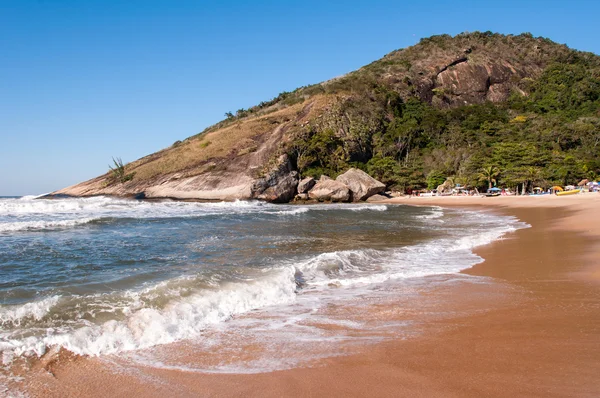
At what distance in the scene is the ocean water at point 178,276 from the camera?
546 cm

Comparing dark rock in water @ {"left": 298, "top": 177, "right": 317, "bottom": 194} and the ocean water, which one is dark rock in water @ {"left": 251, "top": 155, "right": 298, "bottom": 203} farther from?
the ocean water

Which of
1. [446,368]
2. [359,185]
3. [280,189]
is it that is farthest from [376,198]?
[446,368]

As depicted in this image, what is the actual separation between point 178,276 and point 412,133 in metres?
56.7

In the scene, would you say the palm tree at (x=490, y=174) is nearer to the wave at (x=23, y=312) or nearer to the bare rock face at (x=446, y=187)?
the bare rock face at (x=446, y=187)

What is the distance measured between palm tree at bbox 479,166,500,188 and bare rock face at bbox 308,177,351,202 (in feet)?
53.2

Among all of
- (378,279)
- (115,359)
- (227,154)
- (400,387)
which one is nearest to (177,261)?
(378,279)

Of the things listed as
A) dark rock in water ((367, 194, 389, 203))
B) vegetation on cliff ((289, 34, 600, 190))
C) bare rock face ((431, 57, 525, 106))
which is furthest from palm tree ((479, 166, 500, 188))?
bare rock face ((431, 57, 525, 106))

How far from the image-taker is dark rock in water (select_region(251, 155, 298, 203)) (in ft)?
150

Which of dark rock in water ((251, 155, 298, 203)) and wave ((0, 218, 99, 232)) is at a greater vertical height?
dark rock in water ((251, 155, 298, 203))

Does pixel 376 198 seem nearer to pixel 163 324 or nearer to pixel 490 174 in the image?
pixel 490 174

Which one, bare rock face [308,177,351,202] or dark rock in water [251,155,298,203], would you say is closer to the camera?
bare rock face [308,177,351,202]

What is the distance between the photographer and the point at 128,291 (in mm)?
7227

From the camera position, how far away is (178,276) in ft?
27.9

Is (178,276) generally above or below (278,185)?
below
